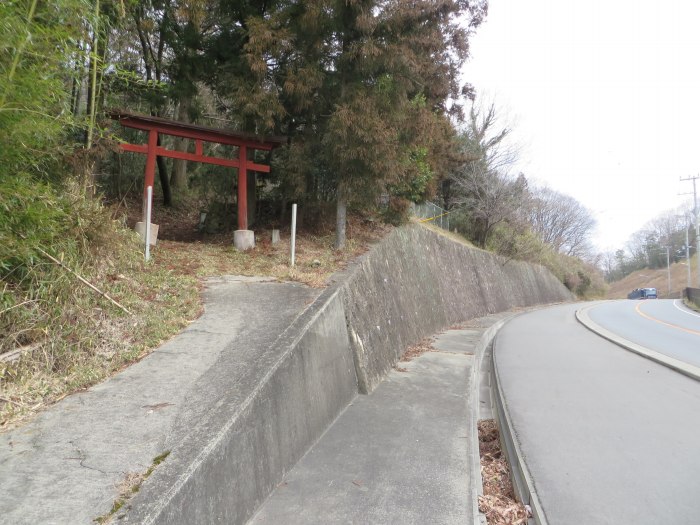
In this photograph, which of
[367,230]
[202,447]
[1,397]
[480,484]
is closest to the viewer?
[202,447]

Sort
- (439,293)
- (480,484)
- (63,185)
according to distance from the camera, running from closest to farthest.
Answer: (480,484)
(63,185)
(439,293)

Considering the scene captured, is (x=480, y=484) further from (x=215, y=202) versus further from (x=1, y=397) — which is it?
(x=215, y=202)

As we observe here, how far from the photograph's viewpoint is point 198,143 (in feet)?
33.1

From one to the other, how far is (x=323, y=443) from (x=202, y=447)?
76.0 inches

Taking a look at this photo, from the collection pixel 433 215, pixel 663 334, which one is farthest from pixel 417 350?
pixel 433 215

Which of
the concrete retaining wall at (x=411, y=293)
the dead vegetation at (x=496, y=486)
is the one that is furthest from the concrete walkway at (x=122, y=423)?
the dead vegetation at (x=496, y=486)

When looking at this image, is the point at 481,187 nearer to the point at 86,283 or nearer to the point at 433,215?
the point at 433,215

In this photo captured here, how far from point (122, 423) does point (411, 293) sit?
8743 millimetres

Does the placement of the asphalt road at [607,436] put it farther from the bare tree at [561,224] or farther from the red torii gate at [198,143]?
the bare tree at [561,224]

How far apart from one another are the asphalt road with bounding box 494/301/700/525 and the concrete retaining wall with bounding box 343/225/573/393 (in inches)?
79.2

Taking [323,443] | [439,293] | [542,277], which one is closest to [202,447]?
[323,443]

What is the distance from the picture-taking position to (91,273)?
4.75 meters

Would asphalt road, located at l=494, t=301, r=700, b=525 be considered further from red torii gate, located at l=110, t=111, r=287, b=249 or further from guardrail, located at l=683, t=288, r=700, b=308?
guardrail, located at l=683, t=288, r=700, b=308

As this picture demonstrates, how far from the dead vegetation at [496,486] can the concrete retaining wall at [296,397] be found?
64.1 inches
